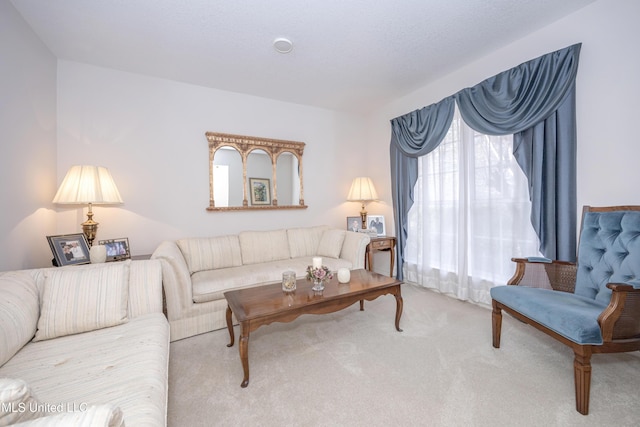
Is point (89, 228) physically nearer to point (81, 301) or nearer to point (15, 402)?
point (81, 301)

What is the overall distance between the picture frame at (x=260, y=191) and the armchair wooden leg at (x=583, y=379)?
3.16m

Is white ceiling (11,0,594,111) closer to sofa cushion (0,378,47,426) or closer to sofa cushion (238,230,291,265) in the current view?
sofa cushion (238,230,291,265)

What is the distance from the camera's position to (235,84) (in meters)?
3.08

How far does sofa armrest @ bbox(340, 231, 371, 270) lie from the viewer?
3059mm

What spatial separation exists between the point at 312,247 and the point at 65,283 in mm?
2423

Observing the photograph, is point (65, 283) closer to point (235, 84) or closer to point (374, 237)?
point (235, 84)

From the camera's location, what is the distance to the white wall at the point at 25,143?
1.74 m

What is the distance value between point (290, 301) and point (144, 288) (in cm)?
98

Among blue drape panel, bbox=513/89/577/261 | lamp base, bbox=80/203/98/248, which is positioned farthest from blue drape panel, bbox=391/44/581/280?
lamp base, bbox=80/203/98/248

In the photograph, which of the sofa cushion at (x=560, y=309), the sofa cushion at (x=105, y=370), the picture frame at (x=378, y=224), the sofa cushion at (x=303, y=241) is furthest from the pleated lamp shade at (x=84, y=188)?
the sofa cushion at (x=560, y=309)

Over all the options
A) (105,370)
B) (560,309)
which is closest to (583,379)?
(560,309)

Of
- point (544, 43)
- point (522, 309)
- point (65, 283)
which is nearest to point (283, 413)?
point (65, 283)

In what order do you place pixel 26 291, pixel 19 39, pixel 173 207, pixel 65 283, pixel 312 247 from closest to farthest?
pixel 26 291, pixel 65 283, pixel 19 39, pixel 173 207, pixel 312 247

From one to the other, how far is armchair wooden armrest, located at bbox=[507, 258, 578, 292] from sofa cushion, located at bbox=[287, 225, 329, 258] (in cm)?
218
